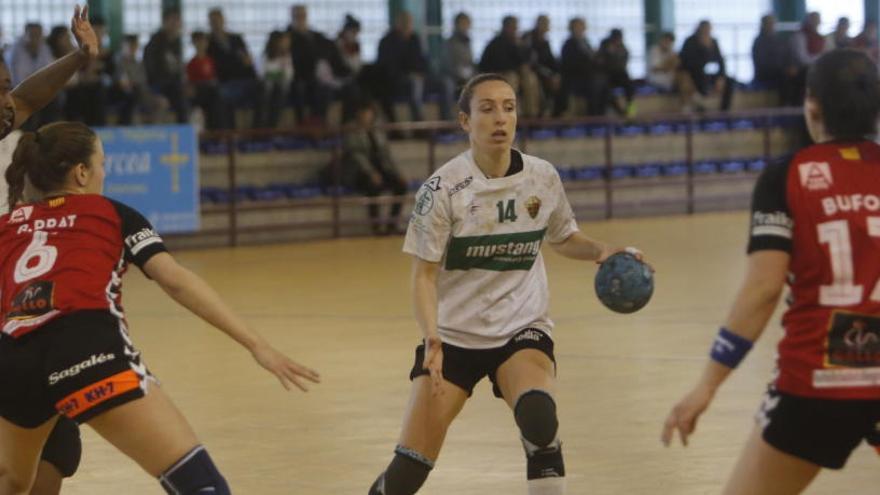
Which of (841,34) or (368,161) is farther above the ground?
(841,34)

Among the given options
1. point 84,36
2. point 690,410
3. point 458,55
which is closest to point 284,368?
point 690,410

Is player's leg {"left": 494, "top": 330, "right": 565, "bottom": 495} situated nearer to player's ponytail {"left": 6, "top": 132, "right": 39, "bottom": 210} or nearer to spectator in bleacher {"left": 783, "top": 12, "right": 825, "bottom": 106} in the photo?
player's ponytail {"left": 6, "top": 132, "right": 39, "bottom": 210}

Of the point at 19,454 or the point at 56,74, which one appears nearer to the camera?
the point at 19,454

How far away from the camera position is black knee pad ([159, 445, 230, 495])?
4461 millimetres

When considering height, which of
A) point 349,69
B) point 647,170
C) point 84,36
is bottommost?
point 647,170

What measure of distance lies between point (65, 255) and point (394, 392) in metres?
4.79

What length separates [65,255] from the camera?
4.68 meters

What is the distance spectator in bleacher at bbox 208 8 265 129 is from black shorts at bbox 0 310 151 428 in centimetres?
1547

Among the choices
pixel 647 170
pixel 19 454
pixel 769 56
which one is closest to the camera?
pixel 19 454

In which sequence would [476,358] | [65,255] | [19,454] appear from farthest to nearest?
[476,358]
[19,454]
[65,255]

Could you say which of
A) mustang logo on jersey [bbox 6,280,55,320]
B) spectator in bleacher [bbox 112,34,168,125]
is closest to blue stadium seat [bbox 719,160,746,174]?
spectator in bleacher [bbox 112,34,168,125]

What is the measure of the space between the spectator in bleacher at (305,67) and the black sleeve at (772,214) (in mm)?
16455

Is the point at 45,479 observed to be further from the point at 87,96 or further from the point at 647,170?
the point at 647,170

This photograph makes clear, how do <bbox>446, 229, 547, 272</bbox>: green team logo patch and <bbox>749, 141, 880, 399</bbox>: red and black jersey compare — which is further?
<bbox>446, 229, 547, 272</bbox>: green team logo patch
